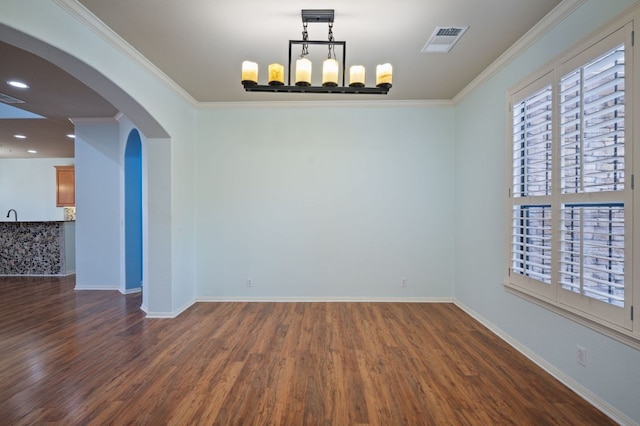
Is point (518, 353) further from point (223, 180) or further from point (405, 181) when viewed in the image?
point (223, 180)

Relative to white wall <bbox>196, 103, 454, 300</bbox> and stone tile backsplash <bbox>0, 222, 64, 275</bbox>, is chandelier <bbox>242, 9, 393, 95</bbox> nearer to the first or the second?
white wall <bbox>196, 103, 454, 300</bbox>

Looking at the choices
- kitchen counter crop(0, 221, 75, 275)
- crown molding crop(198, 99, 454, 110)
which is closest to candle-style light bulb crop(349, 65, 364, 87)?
crown molding crop(198, 99, 454, 110)

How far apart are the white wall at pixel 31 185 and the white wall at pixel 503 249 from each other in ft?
35.9

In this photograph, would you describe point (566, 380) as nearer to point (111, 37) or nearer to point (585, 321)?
point (585, 321)

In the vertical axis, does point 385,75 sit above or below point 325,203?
above

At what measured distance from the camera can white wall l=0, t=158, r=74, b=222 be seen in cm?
915

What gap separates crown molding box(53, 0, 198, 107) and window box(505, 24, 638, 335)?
3.89 meters

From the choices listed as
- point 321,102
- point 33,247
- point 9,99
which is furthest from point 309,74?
point 33,247

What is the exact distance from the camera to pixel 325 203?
458 centimetres

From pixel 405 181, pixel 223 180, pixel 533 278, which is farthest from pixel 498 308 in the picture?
pixel 223 180

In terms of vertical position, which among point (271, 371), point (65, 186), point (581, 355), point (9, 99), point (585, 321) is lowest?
point (271, 371)

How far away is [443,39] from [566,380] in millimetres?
3142

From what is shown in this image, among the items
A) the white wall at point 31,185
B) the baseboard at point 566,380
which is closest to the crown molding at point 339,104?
the baseboard at point 566,380

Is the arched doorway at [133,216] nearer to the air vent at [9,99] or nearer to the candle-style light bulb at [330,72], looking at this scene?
the air vent at [9,99]
